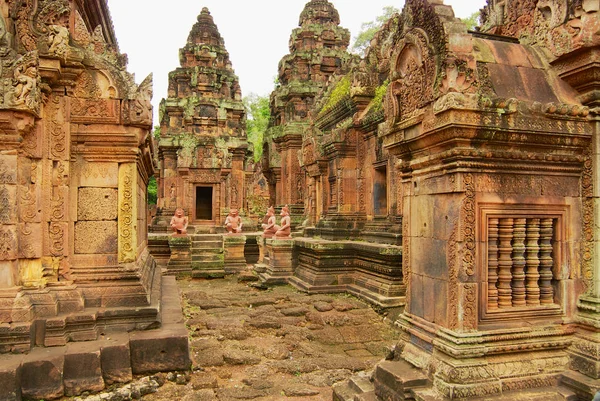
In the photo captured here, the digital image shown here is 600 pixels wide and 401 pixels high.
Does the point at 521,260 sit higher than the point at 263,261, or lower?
higher

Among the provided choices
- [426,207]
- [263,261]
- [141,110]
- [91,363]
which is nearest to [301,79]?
[263,261]

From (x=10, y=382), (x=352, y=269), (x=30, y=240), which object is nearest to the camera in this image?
(x=10, y=382)

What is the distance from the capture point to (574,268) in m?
3.81

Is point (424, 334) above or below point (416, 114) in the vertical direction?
below

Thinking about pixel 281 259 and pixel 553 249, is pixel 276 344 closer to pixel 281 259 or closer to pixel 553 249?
pixel 553 249

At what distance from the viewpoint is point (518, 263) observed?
3.73 metres

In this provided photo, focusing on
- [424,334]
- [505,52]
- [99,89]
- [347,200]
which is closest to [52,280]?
[99,89]

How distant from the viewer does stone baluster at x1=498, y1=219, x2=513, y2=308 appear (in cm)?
369

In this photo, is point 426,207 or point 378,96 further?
point 378,96

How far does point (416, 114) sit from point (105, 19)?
7.78 meters

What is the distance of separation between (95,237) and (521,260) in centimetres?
479

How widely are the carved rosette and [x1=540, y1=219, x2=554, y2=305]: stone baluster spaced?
457 centimetres

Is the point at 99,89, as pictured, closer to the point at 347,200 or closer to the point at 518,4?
the point at 518,4

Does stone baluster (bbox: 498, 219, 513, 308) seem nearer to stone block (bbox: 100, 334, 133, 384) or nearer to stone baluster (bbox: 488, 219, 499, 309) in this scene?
stone baluster (bbox: 488, 219, 499, 309)
